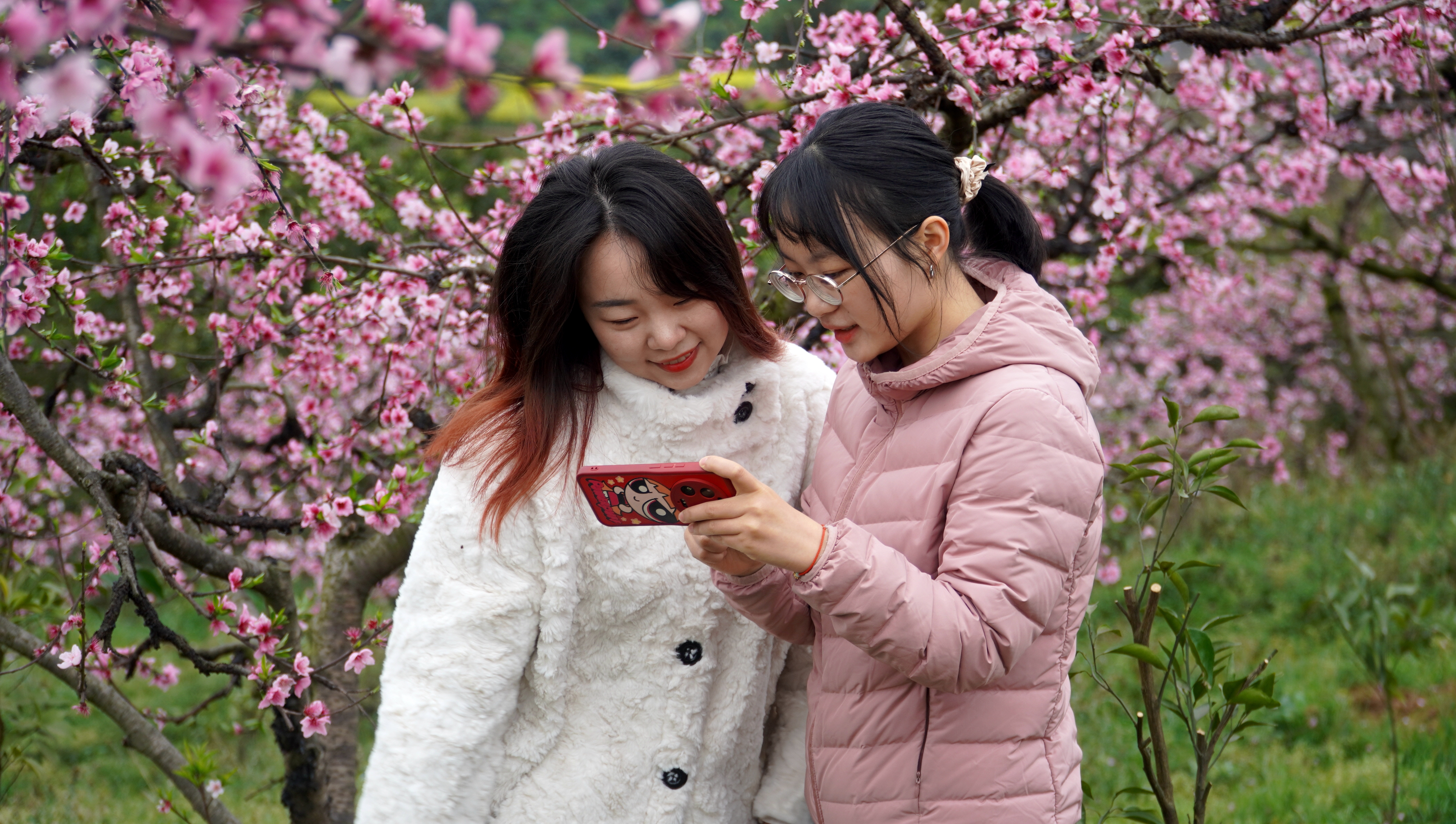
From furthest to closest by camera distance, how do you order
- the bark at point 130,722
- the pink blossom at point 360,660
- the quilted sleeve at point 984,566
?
the bark at point 130,722 < the pink blossom at point 360,660 < the quilted sleeve at point 984,566

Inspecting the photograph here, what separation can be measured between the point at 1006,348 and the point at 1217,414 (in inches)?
22.7

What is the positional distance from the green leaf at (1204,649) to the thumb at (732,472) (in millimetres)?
891

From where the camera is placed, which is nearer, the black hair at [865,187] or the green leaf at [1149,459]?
the black hair at [865,187]

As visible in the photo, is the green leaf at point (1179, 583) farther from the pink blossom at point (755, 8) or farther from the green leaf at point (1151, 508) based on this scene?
the pink blossom at point (755, 8)

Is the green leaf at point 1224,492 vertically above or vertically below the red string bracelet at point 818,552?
below

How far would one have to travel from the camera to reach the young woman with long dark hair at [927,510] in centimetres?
116

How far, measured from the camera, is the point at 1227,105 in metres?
3.89

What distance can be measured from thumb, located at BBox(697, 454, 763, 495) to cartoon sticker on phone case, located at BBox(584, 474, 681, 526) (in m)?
0.07

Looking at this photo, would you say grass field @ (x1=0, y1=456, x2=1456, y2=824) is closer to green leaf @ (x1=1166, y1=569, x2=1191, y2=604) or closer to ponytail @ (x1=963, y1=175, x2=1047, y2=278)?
green leaf @ (x1=1166, y1=569, x2=1191, y2=604)

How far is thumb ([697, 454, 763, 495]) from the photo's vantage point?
1182 mm

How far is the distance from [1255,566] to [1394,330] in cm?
347

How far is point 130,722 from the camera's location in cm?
235

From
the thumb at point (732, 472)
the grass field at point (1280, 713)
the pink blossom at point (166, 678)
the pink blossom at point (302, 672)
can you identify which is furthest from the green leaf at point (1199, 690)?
the pink blossom at point (166, 678)

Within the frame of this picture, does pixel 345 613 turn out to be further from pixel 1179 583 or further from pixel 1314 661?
pixel 1314 661
